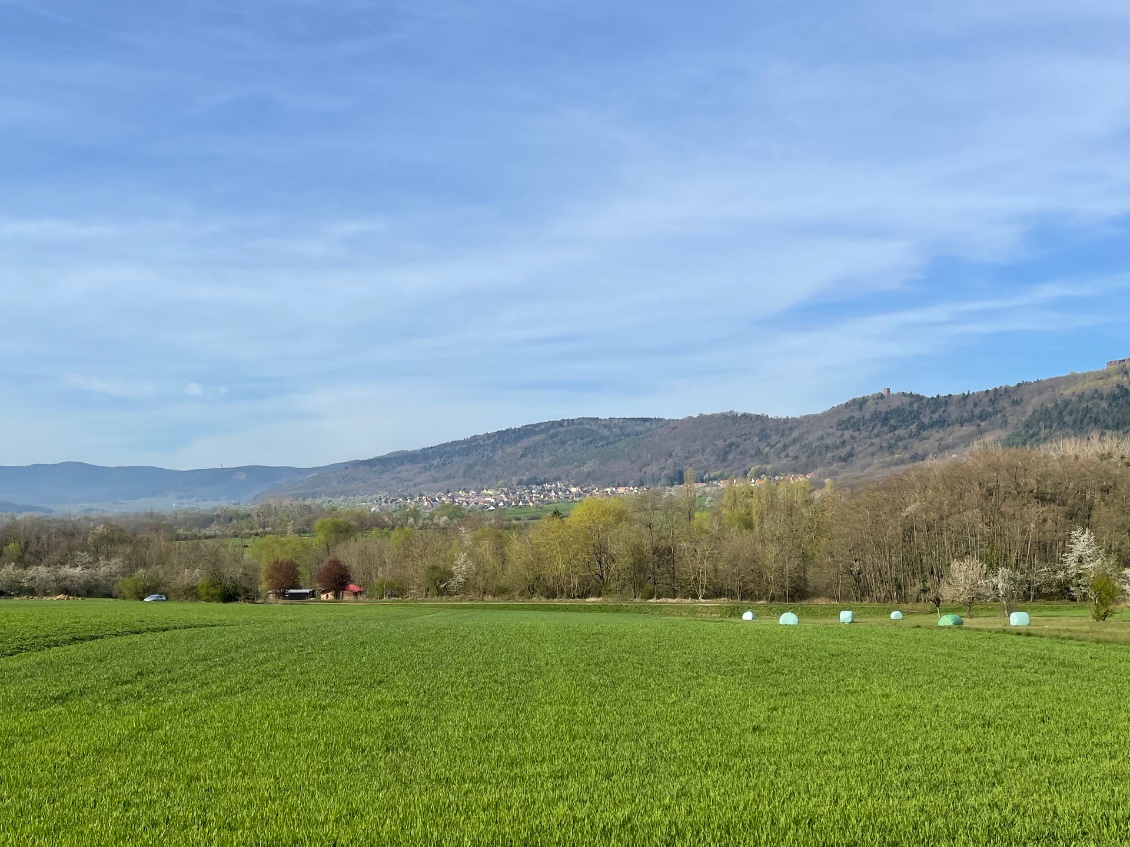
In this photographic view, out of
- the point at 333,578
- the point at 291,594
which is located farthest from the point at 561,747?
the point at 291,594

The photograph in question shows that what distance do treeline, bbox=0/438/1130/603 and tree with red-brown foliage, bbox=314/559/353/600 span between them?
0.80 metres

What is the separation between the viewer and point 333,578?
116 metres

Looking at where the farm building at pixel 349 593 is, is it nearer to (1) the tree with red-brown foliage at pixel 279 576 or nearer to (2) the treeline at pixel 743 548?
(2) the treeline at pixel 743 548

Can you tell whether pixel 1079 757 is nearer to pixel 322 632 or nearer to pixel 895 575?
pixel 322 632

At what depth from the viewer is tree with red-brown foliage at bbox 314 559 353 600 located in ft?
380

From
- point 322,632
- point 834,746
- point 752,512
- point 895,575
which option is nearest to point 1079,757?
point 834,746

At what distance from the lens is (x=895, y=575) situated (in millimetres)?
85188

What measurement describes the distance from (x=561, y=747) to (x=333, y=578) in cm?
10750

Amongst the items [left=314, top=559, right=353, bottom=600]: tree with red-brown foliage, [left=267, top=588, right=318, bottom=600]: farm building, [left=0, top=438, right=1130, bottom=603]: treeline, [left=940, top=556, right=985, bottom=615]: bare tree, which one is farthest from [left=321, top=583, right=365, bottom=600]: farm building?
[left=940, top=556, right=985, bottom=615]: bare tree

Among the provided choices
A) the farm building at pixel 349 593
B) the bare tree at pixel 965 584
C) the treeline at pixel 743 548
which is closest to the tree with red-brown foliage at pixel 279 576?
the treeline at pixel 743 548

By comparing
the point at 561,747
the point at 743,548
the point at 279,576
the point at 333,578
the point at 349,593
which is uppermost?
the point at 561,747

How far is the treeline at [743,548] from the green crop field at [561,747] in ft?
154

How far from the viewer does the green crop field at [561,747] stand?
1076 cm

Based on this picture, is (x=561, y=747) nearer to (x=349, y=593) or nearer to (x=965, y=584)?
(x=965, y=584)
